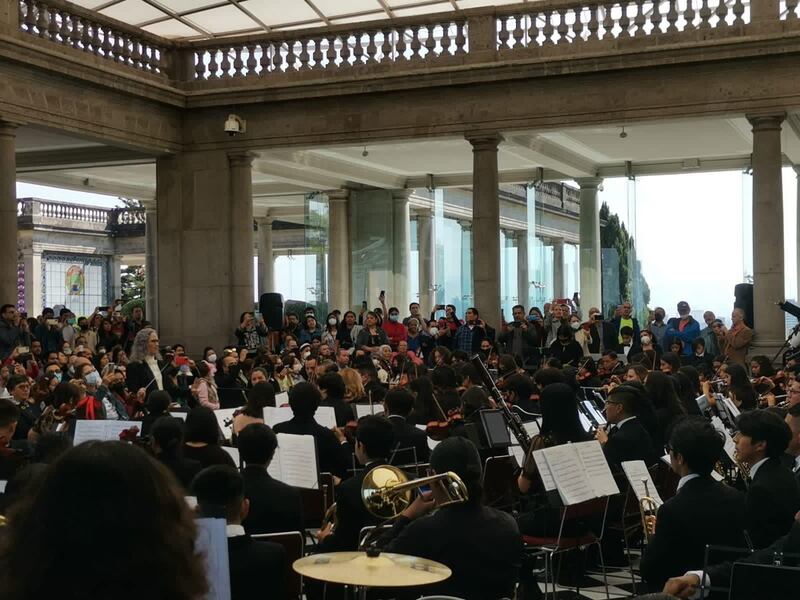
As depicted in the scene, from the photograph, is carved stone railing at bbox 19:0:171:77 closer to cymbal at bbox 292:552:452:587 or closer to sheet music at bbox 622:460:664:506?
sheet music at bbox 622:460:664:506

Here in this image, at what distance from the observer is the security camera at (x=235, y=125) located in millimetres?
22312

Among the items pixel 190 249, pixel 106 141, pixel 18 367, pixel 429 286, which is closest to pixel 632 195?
pixel 429 286

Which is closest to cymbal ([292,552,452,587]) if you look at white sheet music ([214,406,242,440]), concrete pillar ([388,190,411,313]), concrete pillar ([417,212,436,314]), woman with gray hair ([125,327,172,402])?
white sheet music ([214,406,242,440])

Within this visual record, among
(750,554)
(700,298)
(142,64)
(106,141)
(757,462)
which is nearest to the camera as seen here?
(750,554)

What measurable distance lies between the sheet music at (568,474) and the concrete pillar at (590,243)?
76.7 feet

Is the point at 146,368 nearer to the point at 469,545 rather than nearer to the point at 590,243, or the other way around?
the point at 469,545

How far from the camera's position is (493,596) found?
18.7ft

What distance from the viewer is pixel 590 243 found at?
101ft

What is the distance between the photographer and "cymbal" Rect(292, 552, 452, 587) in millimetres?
4176

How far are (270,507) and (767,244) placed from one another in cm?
1517

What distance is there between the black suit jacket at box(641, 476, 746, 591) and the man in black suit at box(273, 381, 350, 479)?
410cm

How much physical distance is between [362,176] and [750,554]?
26886 millimetres

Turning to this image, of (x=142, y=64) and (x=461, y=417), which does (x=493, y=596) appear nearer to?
(x=461, y=417)

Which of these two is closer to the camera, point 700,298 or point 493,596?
point 493,596
